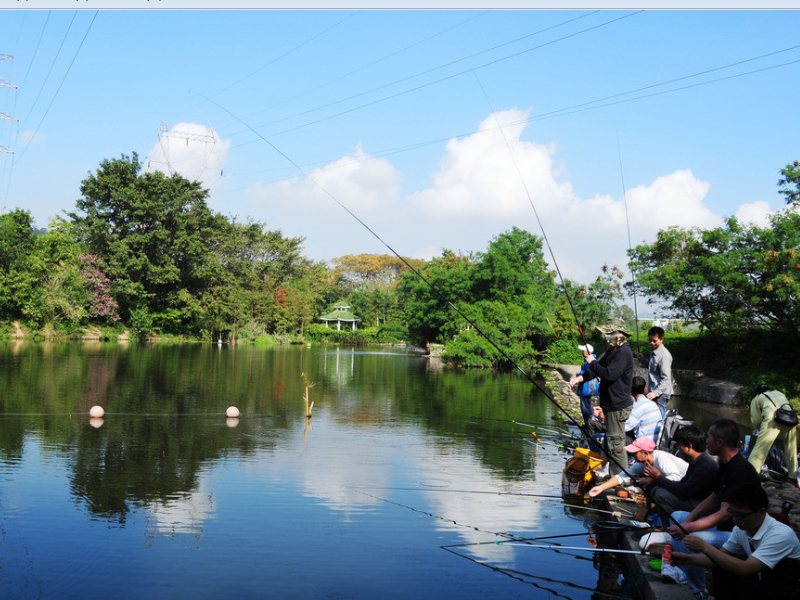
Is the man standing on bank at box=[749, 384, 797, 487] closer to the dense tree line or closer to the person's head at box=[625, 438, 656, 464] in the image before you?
the person's head at box=[625, 438, 656, 464]

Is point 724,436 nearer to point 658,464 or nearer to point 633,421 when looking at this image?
point 658,464

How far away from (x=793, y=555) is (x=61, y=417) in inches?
478

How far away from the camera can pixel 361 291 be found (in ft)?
218

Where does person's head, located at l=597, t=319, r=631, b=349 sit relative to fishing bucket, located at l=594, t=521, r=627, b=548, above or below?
above

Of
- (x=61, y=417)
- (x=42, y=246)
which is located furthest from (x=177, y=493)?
(x=42, y=246)

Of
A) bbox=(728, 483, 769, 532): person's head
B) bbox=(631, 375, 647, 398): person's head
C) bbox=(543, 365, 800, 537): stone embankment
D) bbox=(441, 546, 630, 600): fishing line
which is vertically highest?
bbox=(631, 375, 647, 398): person's head

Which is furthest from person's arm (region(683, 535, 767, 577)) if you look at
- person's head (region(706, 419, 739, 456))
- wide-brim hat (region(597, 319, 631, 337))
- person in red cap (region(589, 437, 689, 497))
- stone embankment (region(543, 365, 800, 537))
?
stone embankment (region(543, 365, 800, 537))

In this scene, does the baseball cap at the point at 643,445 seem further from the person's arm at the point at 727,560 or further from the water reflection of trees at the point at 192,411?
the water reflection of trees at the point at 192,411

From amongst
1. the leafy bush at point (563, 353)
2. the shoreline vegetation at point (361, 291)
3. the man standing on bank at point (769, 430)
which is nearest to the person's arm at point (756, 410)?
the man standing on bank at point (769, 430)

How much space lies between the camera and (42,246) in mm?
42812

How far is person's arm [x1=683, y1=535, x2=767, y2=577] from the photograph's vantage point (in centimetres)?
347

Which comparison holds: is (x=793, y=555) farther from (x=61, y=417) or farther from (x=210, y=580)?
(x=61, y=417)

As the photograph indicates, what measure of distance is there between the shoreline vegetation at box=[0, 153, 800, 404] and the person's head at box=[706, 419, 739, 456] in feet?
47.1

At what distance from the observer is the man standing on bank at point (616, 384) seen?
684 centimetres
